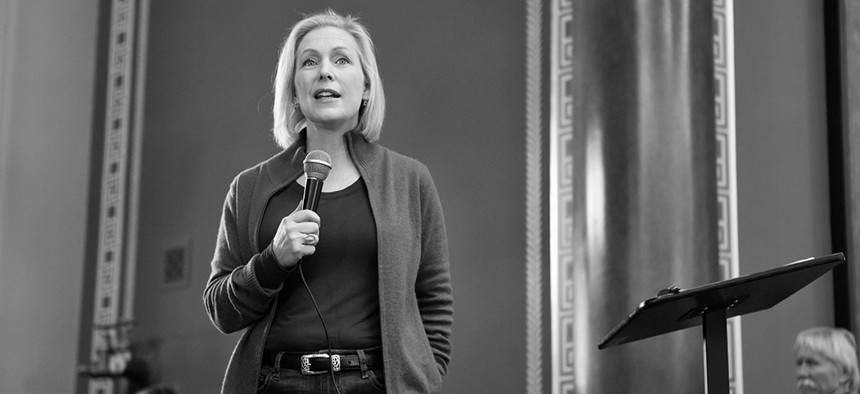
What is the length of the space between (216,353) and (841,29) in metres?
3.71

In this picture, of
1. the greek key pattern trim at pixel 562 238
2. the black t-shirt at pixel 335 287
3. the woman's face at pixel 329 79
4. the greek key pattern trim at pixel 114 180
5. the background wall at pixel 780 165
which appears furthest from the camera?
the greek key pattern trim at pixel 114 180

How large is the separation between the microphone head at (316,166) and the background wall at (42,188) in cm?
590

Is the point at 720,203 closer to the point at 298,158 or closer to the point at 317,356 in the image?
the point at 298,158

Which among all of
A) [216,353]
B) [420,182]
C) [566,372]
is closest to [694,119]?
[566,372]

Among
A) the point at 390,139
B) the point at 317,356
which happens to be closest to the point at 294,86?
the point at 317,356

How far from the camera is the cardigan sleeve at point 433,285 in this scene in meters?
2.42

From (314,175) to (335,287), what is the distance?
0.66 feet

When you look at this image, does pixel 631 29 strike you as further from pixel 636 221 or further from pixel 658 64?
pixel 636 221

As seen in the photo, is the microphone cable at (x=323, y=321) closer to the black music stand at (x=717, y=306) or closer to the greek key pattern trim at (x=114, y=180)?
the black music stand at (x=717, y=306)

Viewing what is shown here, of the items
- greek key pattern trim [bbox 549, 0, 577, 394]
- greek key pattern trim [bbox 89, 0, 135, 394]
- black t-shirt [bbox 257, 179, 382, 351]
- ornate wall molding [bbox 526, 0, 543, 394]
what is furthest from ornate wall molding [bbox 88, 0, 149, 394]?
black t-shirt [bbox 257, 179, 382, 351]

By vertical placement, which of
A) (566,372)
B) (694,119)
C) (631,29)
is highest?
(631,29)

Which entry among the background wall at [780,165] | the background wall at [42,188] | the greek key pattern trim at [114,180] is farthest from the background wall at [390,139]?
the background wall at [780,165]

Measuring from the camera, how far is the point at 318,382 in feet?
7.07

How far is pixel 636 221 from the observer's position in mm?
3996
